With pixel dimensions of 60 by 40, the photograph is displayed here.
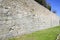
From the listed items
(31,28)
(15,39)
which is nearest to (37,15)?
(31,28)

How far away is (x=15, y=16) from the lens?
14.0 metres

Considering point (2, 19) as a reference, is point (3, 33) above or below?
below

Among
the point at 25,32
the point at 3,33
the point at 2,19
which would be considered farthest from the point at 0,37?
the point at 25,32

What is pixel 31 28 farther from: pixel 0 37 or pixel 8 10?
pixel 0 37

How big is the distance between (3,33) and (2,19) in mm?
1027

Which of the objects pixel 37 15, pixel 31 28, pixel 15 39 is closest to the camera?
Result: pixel 15 39

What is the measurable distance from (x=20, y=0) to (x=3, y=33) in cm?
522

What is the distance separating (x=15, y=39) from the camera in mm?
12656

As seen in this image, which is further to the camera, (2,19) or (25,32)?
(25,32)

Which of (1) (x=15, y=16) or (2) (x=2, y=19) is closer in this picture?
(2) (x=2, y=19)

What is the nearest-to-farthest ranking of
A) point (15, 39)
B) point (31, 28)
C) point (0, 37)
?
point (0, 37) < point (15, 39) < point (31, 28)

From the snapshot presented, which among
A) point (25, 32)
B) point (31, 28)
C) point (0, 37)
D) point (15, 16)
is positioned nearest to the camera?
point (0, 37)

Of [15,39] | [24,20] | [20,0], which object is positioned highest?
[20,0]

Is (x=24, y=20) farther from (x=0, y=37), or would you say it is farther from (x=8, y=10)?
(x=0, y=37)
